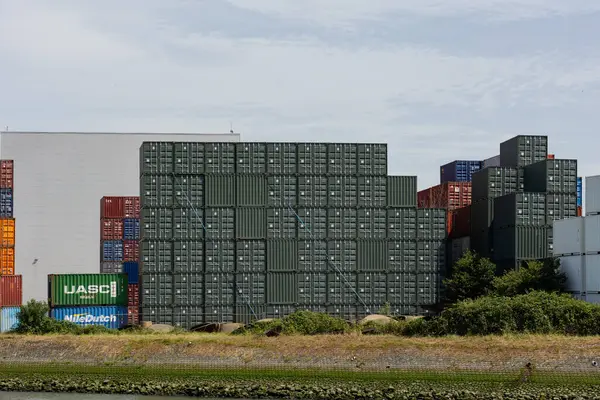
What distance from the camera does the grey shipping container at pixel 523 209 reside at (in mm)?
53094

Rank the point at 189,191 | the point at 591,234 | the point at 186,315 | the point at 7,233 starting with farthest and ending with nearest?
the point at 7,233 < the point at 189,191 < the point at 186,315 < the point at 591,234

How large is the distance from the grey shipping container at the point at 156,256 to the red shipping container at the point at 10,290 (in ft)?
64.8

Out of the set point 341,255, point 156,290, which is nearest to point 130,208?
point 156,290

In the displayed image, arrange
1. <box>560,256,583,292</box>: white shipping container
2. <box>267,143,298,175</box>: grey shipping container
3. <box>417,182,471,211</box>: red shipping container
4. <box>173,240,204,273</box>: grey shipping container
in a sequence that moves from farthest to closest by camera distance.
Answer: <box>417,182,471,211</box>: red shipping container, <box>267,143,298,175</box>: grey shipping container, <box>173,240,204,273</box>: grey shipping container, <box>560,256,583,292</box>: white shipping container

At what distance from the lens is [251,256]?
54125 millimetres

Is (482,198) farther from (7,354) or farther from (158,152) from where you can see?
(7,354)

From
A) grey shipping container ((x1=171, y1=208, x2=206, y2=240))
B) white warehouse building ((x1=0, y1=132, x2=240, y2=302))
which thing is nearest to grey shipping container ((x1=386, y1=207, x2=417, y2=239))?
grey shipping container ((x1=171, y1=208, x2=206, y2=240))

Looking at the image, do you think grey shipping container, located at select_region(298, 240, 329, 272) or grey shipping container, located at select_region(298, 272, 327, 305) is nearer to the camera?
grey shipping container, located at select_region(298, 272, 327, 305)

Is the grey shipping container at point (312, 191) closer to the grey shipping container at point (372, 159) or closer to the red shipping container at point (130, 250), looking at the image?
the grey shipping container at point (372, 159)

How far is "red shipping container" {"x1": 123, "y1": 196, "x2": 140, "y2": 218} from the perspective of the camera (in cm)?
8037

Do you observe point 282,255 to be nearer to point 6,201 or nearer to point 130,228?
point 130,228

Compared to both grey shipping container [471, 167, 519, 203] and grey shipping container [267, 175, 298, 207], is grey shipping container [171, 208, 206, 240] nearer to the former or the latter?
grey shipping container [267, 175, 298, 207]

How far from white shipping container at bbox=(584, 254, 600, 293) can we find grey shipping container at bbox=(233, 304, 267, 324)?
17.6 metres

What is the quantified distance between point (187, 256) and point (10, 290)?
22771 millimetres
